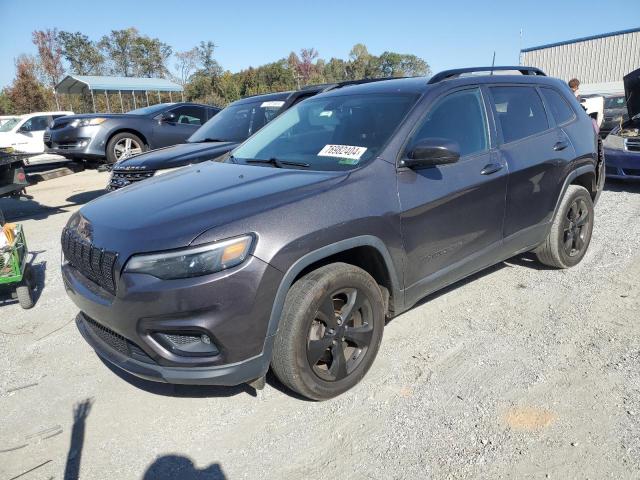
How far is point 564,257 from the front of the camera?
448 centimetres

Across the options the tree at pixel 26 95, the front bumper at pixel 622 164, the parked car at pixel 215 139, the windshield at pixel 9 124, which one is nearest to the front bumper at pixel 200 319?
the parked car at pixel 215 139

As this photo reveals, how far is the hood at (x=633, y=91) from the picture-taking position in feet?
26.5

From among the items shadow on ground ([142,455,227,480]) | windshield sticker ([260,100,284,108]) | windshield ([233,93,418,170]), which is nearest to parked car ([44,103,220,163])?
windshield sticker ([260,100,284,108])

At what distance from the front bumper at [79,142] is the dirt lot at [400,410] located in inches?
230

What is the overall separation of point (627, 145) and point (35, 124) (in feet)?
60.2

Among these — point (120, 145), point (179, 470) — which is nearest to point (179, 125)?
point (120, 145)

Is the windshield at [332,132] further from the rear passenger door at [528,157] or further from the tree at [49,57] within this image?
the tree at [49,57]

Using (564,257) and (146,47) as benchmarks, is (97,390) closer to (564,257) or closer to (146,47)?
(564,257)

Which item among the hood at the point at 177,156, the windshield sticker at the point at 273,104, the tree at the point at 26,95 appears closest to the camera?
the hood at the point at 177,156

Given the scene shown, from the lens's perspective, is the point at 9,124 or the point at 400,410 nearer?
the point at 400,410

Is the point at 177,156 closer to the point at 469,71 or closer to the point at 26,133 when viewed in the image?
the point at 469,71

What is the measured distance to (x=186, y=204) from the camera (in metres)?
2.68

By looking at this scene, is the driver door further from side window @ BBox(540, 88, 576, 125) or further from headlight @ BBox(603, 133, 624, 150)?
headlight @ BBox(603, 133, 624, 150)

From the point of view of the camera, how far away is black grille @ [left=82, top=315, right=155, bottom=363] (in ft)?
8.18
